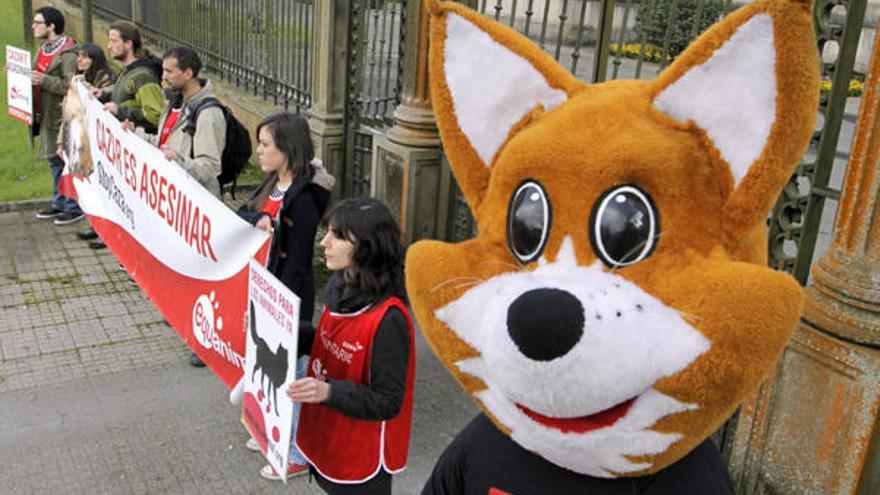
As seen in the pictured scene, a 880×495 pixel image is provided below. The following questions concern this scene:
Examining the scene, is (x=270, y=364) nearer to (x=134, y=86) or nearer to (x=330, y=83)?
(x=134, y=86)

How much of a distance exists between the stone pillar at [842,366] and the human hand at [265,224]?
2.49m

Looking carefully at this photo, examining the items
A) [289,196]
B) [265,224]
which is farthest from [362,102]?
[265,224]

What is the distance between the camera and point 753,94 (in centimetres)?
145

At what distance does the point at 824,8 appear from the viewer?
11.3ft

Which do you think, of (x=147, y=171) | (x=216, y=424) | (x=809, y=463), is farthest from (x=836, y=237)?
(x=147, y=171)

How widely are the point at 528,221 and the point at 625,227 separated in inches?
7.8

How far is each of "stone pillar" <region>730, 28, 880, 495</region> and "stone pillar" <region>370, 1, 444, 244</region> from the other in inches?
Result: 145

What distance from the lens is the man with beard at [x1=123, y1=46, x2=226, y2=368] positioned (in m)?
4.86

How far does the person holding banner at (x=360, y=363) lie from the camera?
2.72 metres

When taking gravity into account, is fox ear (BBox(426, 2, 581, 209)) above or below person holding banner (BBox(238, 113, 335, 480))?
above

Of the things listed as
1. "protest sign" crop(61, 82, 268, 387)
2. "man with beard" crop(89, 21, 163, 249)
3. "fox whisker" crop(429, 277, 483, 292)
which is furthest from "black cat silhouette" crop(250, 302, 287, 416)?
"man with beard" crop(89, 21, 163, 249)

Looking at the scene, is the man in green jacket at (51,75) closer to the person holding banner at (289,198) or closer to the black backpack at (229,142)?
the black backpack at (229,142)

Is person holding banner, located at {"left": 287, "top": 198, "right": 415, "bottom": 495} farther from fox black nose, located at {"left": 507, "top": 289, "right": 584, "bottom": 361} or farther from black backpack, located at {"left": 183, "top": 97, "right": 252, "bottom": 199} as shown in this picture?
black backpack, located at {"left": 183, "top": 97, "right": 252, "bottom": 199}

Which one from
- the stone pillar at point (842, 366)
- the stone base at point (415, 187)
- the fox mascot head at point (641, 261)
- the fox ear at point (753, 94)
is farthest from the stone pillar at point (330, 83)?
the fox ear at point (753, 94)
